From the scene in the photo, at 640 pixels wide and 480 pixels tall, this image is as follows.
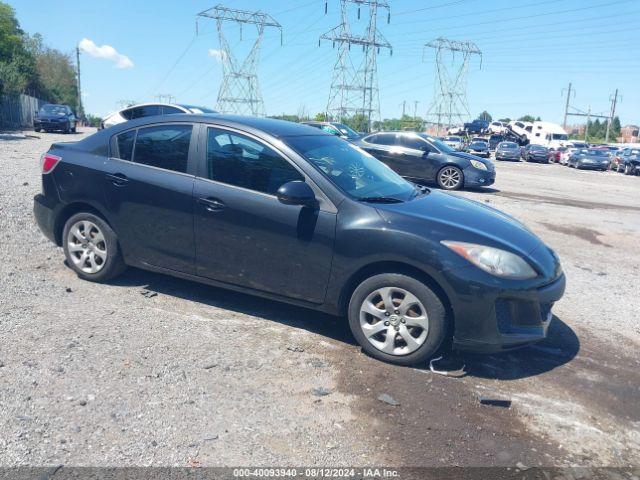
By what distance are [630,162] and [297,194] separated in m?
33.1

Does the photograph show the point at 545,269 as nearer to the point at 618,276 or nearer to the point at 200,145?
the point at 200,145

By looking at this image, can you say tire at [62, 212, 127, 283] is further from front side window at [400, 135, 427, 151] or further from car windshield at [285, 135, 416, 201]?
front side window at [400, 135, 427, 151]

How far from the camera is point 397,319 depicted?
409 cm

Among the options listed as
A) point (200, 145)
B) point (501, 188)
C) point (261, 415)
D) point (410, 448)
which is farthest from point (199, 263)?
point (501, 188)

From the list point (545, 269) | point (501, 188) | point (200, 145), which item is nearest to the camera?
point (545, 269)

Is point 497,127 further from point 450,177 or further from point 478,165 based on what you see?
point 450,177

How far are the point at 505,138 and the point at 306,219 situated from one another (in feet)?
185

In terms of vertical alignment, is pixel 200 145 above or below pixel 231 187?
above

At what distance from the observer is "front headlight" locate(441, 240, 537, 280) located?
3938 millimetres

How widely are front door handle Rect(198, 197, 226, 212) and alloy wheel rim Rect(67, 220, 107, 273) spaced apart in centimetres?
124

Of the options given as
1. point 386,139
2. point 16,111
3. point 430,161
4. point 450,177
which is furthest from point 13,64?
point 450,177

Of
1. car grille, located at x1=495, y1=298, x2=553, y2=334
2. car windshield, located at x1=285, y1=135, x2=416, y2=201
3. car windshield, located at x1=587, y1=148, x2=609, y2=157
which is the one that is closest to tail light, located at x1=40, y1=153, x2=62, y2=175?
car windshield, located at x1=285, y1=135, x2=416, y2=201

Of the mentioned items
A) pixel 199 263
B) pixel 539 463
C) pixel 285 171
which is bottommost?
pixel 539 463

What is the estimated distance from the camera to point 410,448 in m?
3.13
